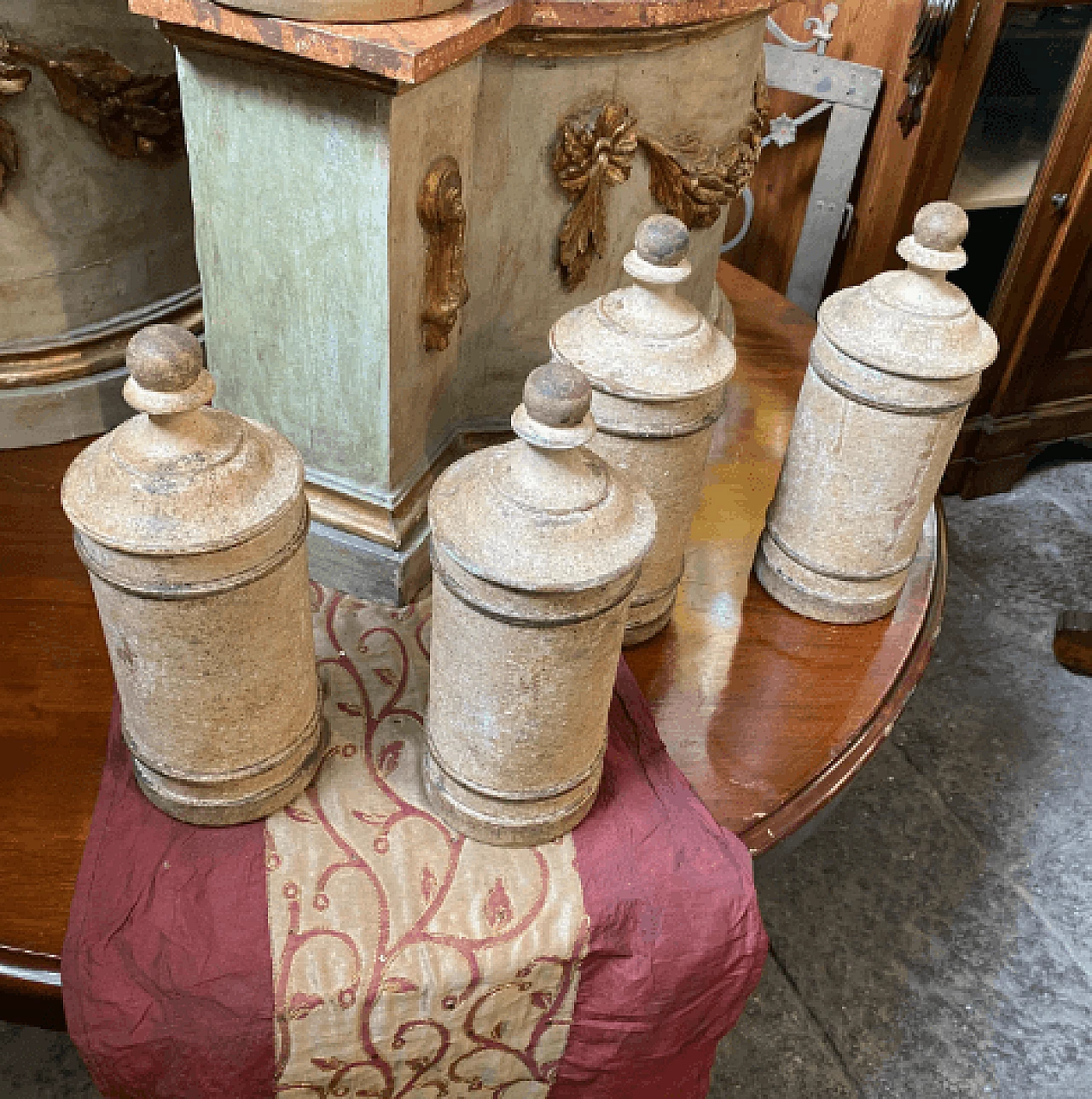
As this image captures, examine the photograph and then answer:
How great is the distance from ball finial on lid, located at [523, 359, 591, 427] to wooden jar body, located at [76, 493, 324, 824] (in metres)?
0.25

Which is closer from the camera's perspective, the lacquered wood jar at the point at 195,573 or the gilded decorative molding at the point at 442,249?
the lacquered wood jar at the point at 195,573

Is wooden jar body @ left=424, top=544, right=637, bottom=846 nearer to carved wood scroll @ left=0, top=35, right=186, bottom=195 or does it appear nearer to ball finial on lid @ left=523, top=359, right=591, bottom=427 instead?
ball finial on lid @ left=523, top=359, right=591, bottom=427

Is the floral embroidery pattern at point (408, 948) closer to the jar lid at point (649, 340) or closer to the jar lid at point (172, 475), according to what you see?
the jar lid at point (172, 475)

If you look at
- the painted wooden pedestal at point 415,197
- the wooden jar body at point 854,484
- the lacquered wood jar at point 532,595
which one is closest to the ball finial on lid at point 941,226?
the wooden jar body at point 854,484

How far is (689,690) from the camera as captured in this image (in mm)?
1521

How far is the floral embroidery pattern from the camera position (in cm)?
115

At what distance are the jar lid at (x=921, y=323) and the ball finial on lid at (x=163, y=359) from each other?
79cm

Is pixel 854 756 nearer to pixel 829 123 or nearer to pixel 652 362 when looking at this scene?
pixel 652 362

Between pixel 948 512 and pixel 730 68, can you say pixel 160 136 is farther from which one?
pixel 948 512

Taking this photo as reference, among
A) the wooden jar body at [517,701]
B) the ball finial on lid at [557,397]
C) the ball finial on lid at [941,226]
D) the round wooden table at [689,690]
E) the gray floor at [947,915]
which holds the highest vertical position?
the ball finial on lid at [941,226]

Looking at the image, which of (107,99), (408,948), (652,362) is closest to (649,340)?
(652,362)

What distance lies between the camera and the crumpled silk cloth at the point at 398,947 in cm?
113

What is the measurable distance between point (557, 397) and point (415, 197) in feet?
1.60

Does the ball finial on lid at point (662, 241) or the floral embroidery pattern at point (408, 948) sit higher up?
the ball finial on lid at point (662, 241)
